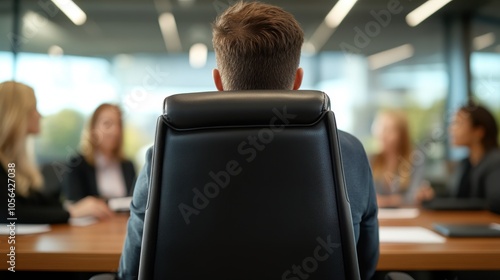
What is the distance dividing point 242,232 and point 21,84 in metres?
1.94

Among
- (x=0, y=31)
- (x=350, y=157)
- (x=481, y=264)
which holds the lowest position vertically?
(x=481, y=264)

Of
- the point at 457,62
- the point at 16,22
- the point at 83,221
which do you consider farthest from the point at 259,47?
the point at 457,62

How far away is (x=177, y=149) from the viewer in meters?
0.89

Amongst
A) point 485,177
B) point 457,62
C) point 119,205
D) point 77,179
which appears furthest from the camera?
point 457,62

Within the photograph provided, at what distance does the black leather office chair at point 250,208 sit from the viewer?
887mm

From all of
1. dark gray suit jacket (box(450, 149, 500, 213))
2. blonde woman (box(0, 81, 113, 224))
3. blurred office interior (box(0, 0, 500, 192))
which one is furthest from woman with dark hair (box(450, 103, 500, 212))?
blurred office interior (box(0, 0, 500, 192))

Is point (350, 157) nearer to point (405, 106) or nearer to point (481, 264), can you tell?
point (481, 264)

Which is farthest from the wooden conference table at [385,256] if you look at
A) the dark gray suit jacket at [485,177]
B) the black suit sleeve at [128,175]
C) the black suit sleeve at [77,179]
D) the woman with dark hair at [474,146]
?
the black suit sleeve at [128,175]

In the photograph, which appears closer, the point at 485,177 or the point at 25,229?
the point at 25,229

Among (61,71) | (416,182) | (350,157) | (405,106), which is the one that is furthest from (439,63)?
(350,157)

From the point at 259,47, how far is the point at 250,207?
0.46 m

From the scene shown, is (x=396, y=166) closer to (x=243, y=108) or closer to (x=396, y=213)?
(x=396, y=213)

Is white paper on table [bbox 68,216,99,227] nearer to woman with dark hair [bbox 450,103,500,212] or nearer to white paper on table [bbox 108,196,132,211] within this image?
white paper on table [bbox 108,196,132,211]

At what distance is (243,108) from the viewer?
0.86m
